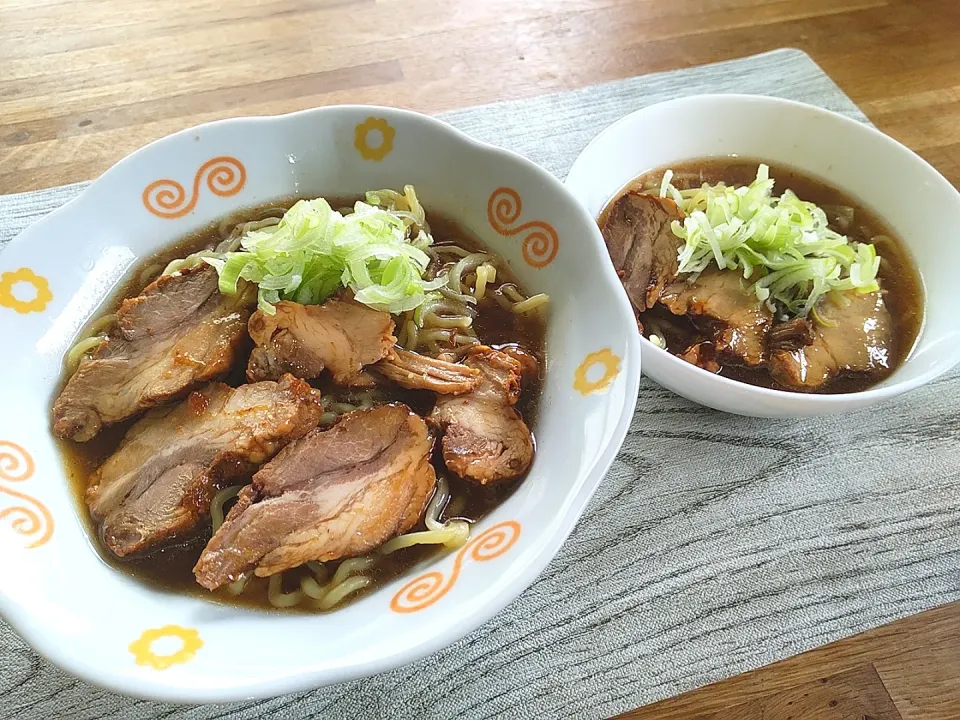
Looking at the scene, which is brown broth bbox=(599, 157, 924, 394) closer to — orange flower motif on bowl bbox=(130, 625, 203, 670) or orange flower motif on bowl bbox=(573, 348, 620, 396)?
orange flower motif on bowl bbox=(573, 348, 620, 396)

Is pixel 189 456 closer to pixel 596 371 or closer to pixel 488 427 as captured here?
pixel 488 427

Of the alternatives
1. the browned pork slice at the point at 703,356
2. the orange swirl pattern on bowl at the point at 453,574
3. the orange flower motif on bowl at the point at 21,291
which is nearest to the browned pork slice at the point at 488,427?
the orange swirl pattern on bowl at the point at 453,574

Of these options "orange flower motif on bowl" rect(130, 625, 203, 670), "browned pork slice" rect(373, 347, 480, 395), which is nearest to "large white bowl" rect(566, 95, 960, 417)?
"browned pork slice" rect(373, 347, 480, 395)

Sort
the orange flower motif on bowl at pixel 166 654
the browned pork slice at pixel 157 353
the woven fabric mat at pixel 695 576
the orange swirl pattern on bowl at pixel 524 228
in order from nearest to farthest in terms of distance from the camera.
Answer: the orange flower motif on bowl at pixel 166 654, the woven fabric mat at pixel 695 576, the browned pork slice at pixel 157 353, the orange swirl pattern on bowl at pixel 524 228

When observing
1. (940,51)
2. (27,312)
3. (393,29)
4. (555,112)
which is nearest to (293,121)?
(27,312)

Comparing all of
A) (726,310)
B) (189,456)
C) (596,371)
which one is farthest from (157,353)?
(726,310)

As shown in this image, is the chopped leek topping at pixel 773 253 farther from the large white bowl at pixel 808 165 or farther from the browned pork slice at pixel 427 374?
the browned pork slice at pixel 427 374
